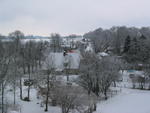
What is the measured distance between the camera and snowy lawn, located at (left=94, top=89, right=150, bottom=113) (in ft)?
56.0

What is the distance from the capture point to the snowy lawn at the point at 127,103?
1708 cm

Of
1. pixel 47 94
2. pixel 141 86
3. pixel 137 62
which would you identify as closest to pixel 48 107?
pixel 47 94

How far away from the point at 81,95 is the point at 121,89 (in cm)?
1265

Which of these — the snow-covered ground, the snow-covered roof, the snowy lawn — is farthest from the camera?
the snow-covered roof

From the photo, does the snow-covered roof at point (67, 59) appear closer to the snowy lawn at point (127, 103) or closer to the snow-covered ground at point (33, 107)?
the snowy lawn at point (127, 103)

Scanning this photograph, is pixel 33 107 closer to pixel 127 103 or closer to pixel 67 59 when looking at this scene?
pixel 127 103

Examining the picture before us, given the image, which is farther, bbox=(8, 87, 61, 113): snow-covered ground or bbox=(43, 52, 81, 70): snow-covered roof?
bbox=(43, 52, 81, 70): snow-covered roof

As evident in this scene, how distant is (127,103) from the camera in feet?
63.2

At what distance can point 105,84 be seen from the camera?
21.4m

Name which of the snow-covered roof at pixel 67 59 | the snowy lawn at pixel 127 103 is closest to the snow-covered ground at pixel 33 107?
the snowy lawn at pixel 127 103

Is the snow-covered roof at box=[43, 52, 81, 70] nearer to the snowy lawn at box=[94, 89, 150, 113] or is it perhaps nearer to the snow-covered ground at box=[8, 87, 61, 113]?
the snowy lawn at box=[94, 89, 150, 113]

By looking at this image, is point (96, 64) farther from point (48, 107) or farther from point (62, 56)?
point (62, 56)

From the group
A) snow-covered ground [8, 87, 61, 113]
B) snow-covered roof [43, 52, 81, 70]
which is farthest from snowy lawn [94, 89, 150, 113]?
snow-covered roof [43, 52, 81, 70]

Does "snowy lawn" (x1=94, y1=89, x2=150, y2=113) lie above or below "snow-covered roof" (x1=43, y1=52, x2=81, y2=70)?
below
